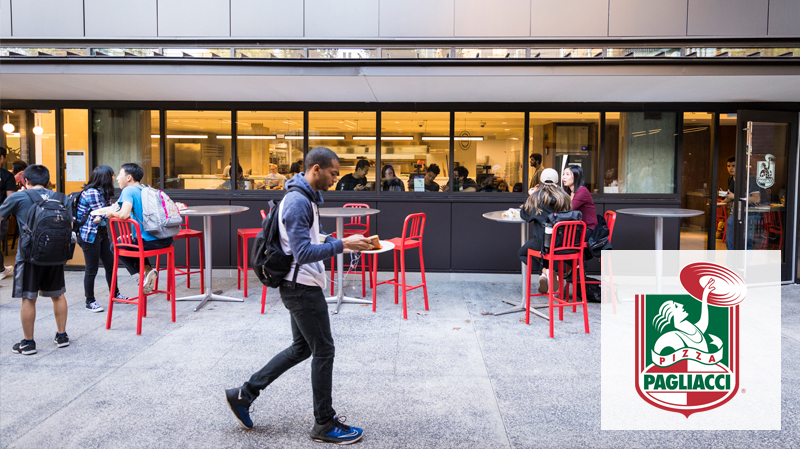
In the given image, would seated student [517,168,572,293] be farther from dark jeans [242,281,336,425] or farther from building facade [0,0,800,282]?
dark jeans [242,281,336,425]

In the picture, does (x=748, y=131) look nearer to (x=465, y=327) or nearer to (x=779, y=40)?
(x=779, y=40)

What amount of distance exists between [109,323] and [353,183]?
3992 mm

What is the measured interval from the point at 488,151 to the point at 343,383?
5.02 metres

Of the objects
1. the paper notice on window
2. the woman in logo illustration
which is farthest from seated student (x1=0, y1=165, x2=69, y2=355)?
the woman in logo illustration

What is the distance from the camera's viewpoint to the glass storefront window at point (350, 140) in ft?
26.0

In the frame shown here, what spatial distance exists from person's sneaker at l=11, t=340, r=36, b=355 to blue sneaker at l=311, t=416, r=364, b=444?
302 centimetres

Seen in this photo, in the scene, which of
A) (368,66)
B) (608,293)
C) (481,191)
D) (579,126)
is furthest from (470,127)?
(608,293)

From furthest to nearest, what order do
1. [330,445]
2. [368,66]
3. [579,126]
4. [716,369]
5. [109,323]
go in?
1. [579,126]
2. [368,66]
3. [109,323]
4. [716,369]
5. [330,445]

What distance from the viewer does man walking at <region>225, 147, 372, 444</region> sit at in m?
2.68

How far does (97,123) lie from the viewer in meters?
8.03

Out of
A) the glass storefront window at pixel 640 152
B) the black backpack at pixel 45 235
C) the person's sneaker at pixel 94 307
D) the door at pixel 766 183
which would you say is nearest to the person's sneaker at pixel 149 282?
the person's sneaker at pixel 94 307

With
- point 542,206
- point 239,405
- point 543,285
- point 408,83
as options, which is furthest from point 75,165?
point 543,285

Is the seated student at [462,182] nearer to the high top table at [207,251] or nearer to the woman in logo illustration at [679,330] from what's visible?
the high top table at [207,251]

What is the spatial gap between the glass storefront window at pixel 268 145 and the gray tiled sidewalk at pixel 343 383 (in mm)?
2848
